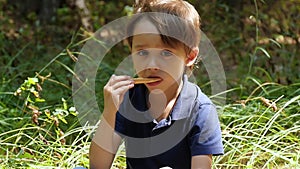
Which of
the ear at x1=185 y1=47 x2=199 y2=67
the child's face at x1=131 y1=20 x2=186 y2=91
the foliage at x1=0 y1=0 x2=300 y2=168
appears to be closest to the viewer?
the child's face at x1=131 y1=20 x2=186 y2=91

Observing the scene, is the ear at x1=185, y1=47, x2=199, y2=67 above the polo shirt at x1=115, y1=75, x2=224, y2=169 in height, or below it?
above

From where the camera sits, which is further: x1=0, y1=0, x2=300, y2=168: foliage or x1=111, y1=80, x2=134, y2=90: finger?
x1=0, y1=0, x2=300, y2=168: foliage

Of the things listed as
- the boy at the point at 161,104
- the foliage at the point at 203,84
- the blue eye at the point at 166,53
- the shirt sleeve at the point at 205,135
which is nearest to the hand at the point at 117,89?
the boy at the point at 161,104

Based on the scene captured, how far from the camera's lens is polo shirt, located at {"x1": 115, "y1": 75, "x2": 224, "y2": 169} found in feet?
6.72

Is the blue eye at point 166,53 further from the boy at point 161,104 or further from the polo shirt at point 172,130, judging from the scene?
the polo shirt at point 172,130

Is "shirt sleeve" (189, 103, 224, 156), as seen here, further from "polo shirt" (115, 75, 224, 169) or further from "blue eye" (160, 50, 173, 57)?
"blue eye" (160, 50, 173, 57)

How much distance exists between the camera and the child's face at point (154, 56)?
198cm

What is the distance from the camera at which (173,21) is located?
2.02 m

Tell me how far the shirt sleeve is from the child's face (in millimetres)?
147

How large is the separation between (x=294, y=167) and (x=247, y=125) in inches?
16.8

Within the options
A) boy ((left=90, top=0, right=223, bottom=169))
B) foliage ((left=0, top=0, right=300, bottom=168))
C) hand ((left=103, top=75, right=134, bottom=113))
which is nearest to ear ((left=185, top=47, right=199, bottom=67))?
boy ((left=90, top=0, right=223, bottom=169))

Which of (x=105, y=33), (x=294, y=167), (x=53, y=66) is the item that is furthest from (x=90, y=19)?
(x=294, y=167)

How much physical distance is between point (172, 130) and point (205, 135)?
115mm

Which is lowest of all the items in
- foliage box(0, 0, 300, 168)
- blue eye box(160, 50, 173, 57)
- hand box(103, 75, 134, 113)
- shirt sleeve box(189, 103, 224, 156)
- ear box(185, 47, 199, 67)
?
foliage box(0, 0, 300, 168)
